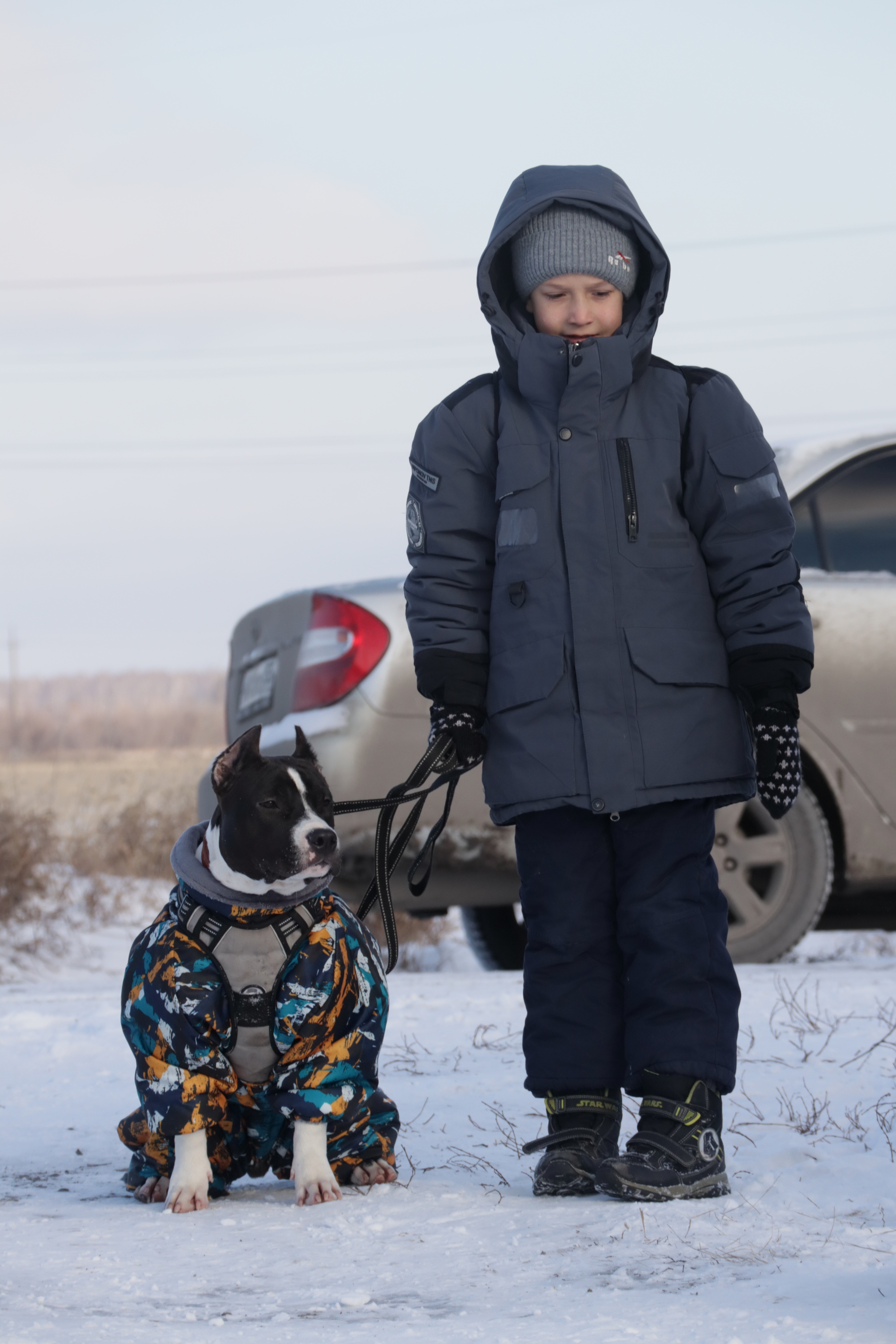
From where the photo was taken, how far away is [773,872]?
582 centimetres

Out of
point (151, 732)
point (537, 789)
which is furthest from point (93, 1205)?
point (151, 732)

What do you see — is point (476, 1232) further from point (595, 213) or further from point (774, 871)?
point (774, 871)

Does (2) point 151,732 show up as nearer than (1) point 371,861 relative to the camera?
A: No

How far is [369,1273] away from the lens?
99.0 inches

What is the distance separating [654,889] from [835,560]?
119 inches

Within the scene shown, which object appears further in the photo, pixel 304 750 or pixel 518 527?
pixel 304 750

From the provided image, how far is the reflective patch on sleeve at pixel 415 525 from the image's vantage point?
133 inches

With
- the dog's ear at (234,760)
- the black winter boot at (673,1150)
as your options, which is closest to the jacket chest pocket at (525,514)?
the dog's ear at (234,760)

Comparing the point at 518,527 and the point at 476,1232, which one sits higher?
the point at 518,527

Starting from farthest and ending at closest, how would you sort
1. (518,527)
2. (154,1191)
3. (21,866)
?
(21,866)
(518,527)
(154,1191)

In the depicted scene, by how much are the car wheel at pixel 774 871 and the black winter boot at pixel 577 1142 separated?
2.50m

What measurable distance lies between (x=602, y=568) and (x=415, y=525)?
462mm

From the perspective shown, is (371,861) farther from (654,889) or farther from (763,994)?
(654,889)

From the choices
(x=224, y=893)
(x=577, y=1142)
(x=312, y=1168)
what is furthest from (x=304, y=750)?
(x=577, y=1142)
